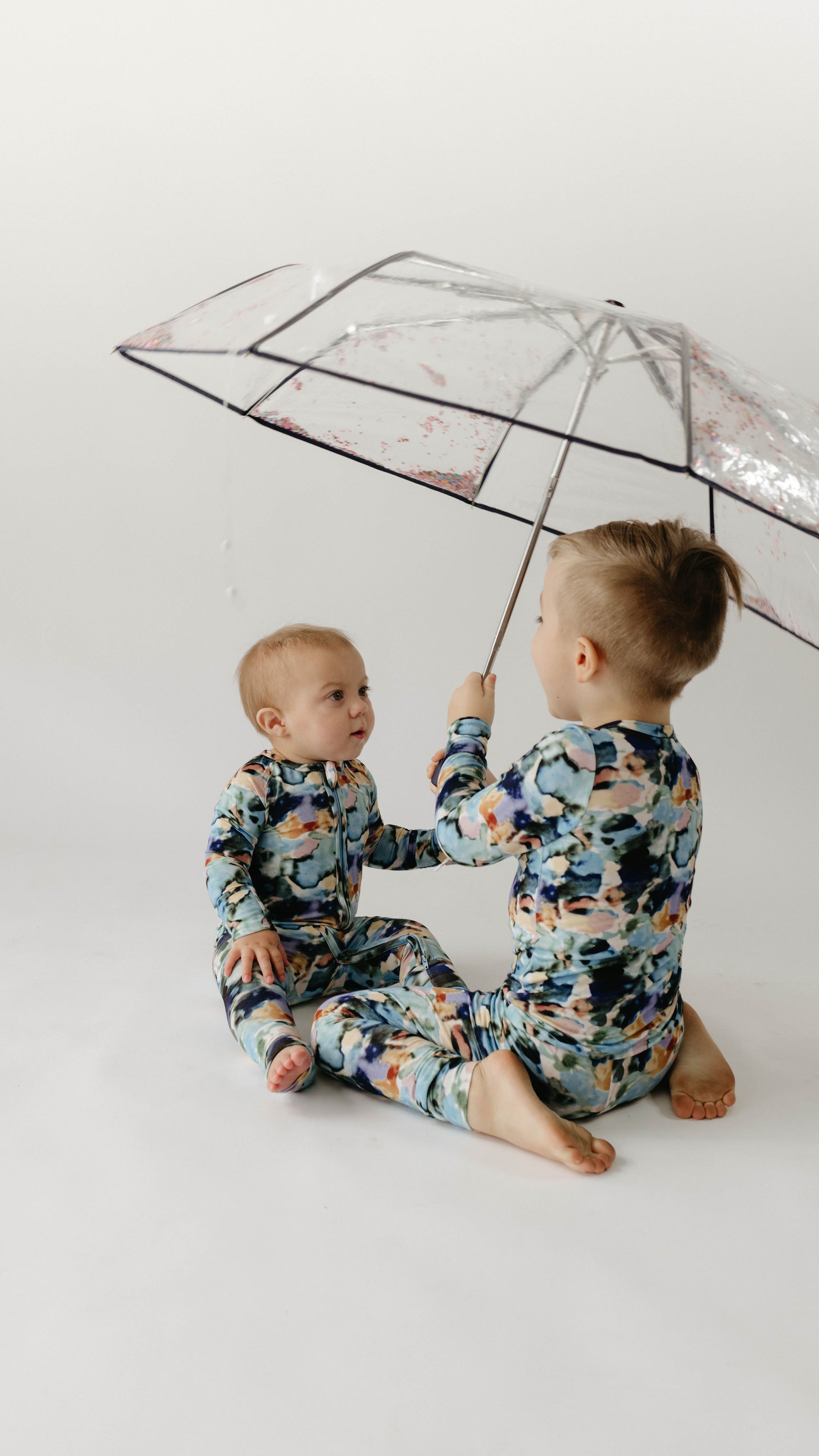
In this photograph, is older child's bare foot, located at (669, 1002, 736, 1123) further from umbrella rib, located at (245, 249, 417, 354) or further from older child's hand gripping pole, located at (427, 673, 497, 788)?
umbrella rib, located at (245, 249, 417, 354)

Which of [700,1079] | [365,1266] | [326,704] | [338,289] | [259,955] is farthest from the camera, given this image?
[326,704]

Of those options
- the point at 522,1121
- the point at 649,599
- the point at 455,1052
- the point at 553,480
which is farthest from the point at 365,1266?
the point at 553,480

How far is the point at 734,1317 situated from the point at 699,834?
66 centimetres

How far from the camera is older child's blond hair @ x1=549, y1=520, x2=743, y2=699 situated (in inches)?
62.6

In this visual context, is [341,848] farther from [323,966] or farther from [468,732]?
[468,732]

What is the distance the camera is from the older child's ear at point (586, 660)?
63.4 inches

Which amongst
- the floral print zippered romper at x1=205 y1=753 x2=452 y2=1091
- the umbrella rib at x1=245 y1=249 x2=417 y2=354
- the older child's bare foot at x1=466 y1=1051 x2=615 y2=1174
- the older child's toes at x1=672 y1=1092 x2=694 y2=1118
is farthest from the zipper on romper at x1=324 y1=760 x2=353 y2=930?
the umbrella rib at x1=245 y1=249 x2=417 y2=354

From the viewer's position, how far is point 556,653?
165cm

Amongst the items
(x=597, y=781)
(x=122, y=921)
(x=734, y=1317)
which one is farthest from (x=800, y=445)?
(x=122, y=921)

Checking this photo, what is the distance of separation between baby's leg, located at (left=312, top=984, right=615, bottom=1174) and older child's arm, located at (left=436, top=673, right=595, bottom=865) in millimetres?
270

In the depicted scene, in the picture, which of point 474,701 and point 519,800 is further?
point 474,701

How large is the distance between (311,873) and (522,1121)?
2.16ft

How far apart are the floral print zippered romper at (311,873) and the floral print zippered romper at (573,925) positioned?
276mm

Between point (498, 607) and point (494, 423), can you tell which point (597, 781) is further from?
point (498, 607)
